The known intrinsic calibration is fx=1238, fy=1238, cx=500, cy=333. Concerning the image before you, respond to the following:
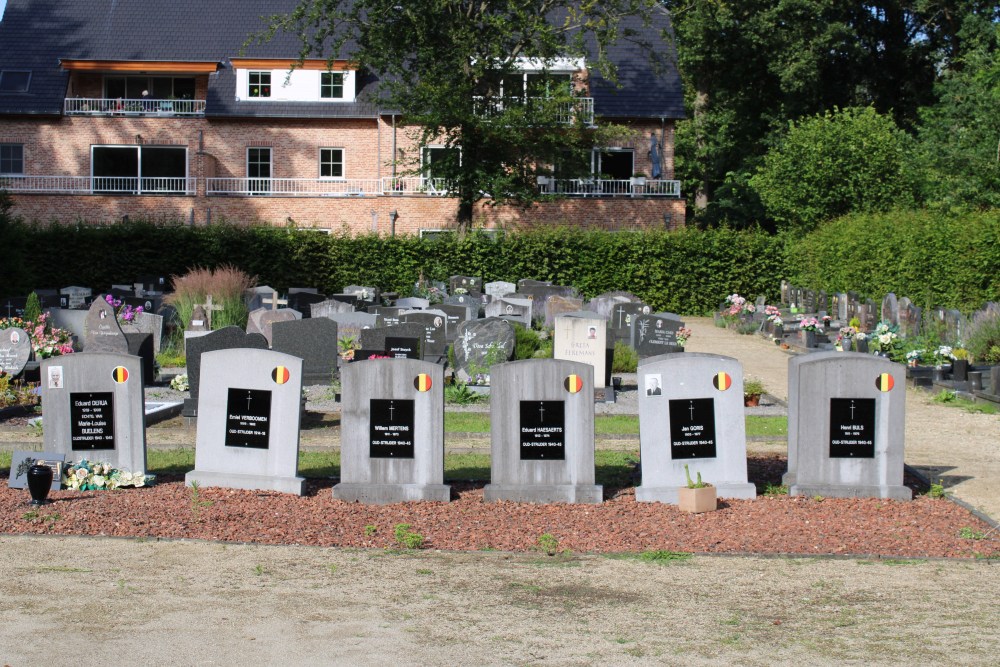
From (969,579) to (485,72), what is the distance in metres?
32.7

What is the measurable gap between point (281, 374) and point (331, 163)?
35775mm

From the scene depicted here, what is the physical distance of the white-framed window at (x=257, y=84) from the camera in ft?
148

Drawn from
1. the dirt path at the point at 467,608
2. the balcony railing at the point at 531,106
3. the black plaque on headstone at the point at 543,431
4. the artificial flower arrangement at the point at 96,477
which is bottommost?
the dirt path at the point at 467,608

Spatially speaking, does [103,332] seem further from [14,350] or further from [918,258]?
[918,258]

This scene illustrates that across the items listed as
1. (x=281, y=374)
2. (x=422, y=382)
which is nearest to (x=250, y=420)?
(x=281, y=374)

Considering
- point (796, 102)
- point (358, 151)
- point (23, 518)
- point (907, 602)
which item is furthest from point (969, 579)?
point (796, 102)

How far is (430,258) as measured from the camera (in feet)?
124

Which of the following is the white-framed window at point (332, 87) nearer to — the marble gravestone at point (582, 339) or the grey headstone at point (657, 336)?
the grey headstone at point (657, 336)

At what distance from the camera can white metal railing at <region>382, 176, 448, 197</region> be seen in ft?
141

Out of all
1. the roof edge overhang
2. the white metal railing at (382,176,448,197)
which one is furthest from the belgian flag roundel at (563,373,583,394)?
the roof edge overhang

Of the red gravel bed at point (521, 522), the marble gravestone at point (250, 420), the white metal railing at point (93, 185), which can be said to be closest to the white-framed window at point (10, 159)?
the white metal railing at point (93, 185)

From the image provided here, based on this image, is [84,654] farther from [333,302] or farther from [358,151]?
[358,151]

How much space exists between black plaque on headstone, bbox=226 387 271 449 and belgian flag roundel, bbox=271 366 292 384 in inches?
5.5

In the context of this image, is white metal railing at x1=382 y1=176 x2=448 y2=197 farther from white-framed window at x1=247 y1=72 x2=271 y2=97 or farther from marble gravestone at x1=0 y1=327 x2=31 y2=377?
marble gravestone at x1=0 y1=327 x2=31 y2=377
